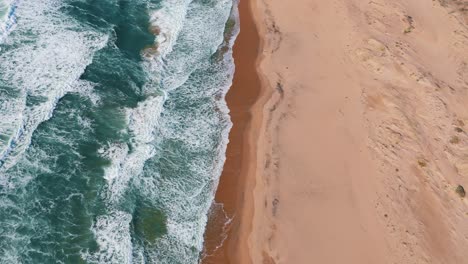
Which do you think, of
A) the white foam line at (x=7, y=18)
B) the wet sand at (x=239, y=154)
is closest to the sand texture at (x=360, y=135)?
the wet sand at (x=239, y=154)

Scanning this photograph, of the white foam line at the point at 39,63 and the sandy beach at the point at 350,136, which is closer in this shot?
the sandy beach at the point at 350,136

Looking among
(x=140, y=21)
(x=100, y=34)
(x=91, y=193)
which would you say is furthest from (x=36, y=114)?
(x=140, y=21)

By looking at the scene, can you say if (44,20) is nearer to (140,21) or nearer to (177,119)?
(140,21)

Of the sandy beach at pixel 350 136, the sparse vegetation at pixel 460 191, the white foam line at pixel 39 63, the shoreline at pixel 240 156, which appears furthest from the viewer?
the white foam line at pixel 39 63

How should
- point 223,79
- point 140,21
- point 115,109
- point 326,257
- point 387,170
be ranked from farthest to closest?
1. point 140,21
2. point 223,79
3. point 115,109
4. point 387,170
5. point 326,257

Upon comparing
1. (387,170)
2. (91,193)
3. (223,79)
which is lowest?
(91,193)

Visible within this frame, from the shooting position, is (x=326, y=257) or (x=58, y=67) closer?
(x=326, y=257)

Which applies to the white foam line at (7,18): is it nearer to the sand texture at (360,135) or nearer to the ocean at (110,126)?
the ocean at (110,126)
